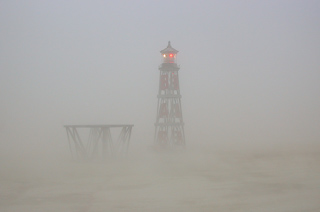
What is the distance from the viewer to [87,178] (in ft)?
40.7

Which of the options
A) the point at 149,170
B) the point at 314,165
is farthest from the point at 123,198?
the point at 314,165

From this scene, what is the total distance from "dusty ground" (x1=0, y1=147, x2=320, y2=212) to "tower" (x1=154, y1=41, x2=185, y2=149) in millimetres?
5808

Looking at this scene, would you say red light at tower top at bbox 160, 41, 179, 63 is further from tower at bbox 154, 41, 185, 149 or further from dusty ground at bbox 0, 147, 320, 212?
dusty ground at bbox 0, 147, 320, 212

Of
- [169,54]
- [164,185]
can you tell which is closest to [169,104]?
[169,54]

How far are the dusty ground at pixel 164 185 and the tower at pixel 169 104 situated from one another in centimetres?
581

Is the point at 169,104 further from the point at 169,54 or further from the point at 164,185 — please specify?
the point at 164,185

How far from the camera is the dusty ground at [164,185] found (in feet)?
30.0

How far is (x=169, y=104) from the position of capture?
2203 centimetres

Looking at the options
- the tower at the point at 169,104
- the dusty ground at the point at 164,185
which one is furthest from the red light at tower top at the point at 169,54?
the dusty ground at the point at 164,185

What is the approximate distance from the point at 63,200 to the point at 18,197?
1314 millimetres

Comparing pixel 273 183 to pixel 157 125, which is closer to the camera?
pixel 273 183

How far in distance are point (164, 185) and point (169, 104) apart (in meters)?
11.1

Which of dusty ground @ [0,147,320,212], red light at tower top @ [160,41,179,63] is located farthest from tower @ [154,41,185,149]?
dusty ground @ [0,147,320,212]

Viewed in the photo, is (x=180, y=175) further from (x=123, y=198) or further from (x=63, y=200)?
(x=63, y=200)
